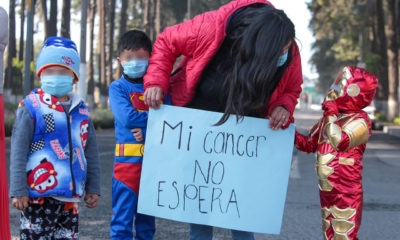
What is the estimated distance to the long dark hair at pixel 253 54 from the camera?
2785 millimetres

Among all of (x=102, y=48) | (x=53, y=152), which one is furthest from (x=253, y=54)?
(x=102, y=48)

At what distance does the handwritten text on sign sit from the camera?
3117mm

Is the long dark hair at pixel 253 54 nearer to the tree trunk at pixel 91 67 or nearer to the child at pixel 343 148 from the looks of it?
the child at pixel 343 148

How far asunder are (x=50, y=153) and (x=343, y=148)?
192 cm

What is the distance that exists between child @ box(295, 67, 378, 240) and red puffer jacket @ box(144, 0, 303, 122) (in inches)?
29.8

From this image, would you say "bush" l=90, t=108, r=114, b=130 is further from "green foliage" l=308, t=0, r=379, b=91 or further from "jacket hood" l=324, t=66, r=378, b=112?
"jacket hood" l=324, t=66, r=378, b=112

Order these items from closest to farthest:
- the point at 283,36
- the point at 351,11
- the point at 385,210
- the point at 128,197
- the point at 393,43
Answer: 1. the point at 283,36
2. the point at 128,197
3. the point at 385,210
4. the point at 393,43
5. the point at 351,11

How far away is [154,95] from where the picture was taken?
10.1ft

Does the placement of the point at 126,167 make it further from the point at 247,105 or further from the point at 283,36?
the point at 283,36

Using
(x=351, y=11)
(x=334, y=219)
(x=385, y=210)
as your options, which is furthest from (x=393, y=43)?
(x=334, y=219)

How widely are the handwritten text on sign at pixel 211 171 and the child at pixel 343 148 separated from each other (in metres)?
0.77

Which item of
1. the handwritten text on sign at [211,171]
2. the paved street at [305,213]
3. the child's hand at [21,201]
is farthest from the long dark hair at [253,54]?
the paved street at [305,213]

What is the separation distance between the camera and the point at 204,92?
10.2 feet

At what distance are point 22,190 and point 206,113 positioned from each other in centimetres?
105
